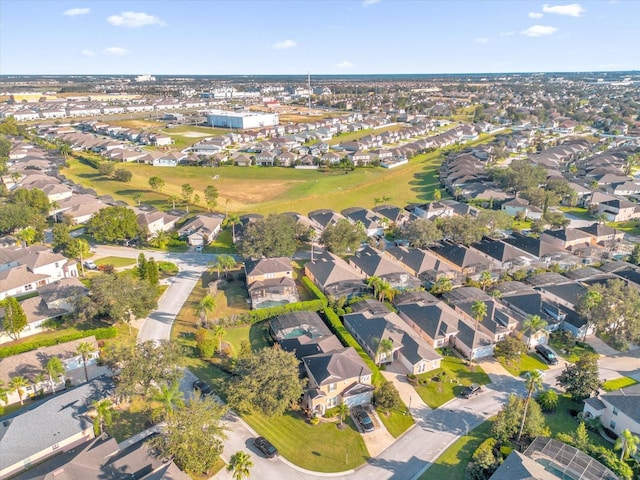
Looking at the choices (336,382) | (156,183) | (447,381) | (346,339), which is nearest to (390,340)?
(346,339)

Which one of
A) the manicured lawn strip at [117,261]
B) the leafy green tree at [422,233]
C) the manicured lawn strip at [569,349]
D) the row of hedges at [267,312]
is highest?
the leafy green tree at [422,233]

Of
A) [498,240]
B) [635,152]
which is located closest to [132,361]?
[498,240]

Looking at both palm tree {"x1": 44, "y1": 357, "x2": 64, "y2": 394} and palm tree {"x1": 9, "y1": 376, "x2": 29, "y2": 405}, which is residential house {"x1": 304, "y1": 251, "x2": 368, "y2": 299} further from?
palm tree {"x1": 9, "y1": 376, "x2": 29, "y2": 405}

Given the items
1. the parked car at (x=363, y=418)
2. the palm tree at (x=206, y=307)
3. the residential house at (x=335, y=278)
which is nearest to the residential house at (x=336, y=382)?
the parked car at (x=363, y=418)

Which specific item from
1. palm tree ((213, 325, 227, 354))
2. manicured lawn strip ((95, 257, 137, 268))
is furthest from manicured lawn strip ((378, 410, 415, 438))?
manicured lawn strip ((95, 257, 137, 268))

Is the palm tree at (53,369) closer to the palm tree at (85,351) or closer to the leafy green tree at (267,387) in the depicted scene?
the palm tree at (85,351)
